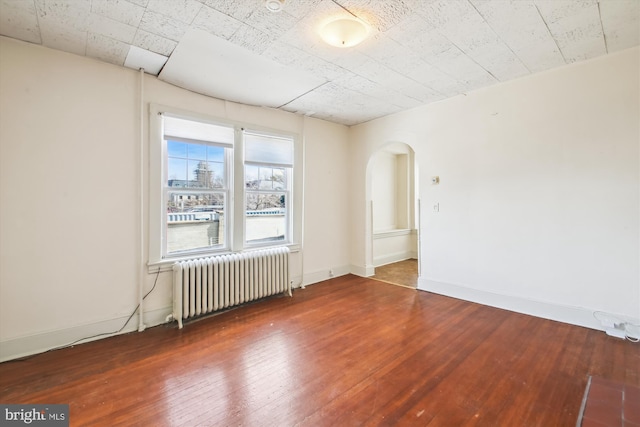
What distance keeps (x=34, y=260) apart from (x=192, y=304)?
1469 mm

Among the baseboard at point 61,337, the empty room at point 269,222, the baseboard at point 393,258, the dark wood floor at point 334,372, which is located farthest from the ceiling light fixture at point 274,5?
the baseboard at point 393,258

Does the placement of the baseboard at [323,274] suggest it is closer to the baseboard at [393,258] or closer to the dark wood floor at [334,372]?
the baseboard at [393,258]

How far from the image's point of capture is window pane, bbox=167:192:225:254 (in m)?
3.35

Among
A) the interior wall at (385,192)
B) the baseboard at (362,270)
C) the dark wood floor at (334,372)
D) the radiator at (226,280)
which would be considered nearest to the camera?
the dark wood floor at (334,372)

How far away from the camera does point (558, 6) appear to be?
6.68 ft

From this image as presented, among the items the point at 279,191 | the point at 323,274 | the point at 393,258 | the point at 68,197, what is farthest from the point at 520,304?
the point at 68,197

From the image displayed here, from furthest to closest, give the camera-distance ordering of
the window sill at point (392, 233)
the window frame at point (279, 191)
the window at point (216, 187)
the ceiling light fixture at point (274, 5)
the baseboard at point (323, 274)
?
the window sill at point (392, 233), the baseboard at point (323, 274), the window frame at point (279, 191), the window at point (216, 187), the ceiling light fixture at point (274, 5)

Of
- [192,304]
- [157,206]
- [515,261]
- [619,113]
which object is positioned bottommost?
[192,304]

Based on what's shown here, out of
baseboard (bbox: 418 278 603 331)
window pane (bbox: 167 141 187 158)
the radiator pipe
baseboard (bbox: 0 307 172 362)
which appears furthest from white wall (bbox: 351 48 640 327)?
baseboard (bbox: 0 307 172 362)

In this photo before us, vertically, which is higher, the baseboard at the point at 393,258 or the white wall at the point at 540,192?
the white wall at the point at 540,192

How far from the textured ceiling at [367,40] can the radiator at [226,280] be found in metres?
2.20

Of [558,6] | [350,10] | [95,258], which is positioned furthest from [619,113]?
[95,258]

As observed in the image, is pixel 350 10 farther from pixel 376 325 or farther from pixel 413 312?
pixel 413 312

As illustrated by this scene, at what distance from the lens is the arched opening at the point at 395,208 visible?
618 centimetres
